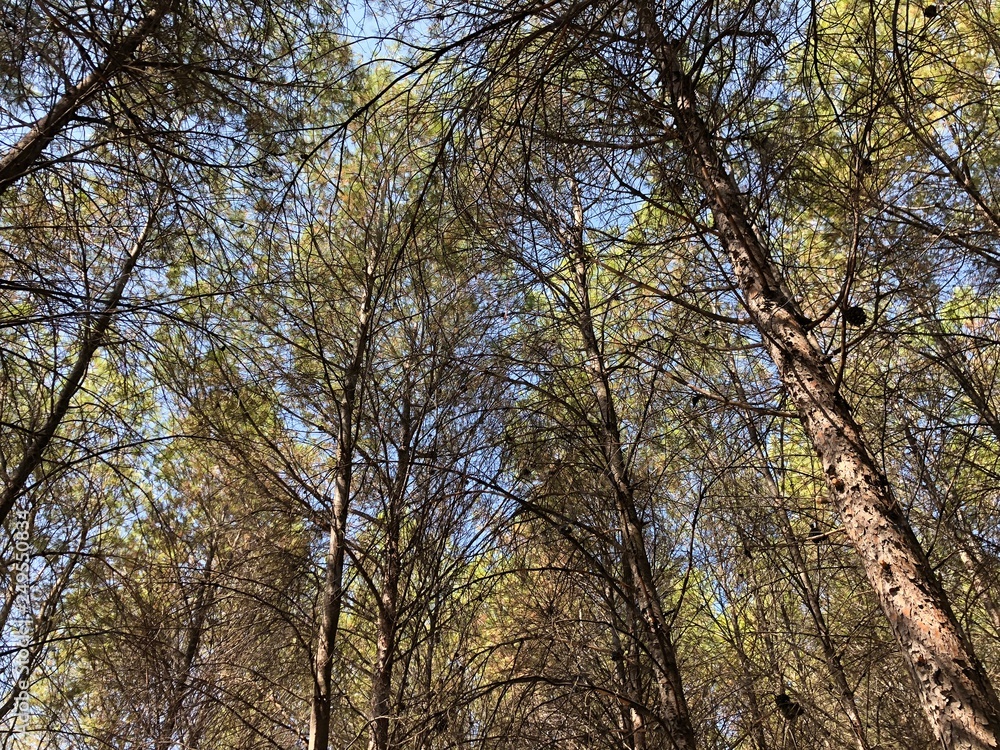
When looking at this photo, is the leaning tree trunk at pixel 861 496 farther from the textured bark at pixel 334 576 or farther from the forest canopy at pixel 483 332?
the textured bark at pixel 334 576

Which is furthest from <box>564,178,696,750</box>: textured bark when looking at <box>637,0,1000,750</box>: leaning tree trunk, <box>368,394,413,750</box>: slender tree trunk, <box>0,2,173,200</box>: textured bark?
<box>0,2,173,200</box>: textured bark

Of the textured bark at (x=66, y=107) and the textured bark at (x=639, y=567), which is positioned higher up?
the textured bark at (x=66, y=107)

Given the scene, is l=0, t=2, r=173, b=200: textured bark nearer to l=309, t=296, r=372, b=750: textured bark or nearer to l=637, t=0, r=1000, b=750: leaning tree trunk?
l=309, t=296, r=372, b=750: textured bark

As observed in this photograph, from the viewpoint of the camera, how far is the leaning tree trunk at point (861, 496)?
4.50 ft

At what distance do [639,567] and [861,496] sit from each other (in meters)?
1.08

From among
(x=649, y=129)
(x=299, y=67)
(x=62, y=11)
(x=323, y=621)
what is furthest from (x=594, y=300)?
(x=62, y=11)

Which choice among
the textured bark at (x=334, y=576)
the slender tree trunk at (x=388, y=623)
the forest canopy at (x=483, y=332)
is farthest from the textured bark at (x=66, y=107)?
the slender tree trunk at (x=388, y=623)

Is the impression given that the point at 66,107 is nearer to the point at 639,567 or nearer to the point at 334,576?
the point at 334,576

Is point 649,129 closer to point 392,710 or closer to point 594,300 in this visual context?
point 594,300

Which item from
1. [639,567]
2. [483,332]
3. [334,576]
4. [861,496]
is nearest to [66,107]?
[483,332]

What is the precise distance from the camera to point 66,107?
2.35 metres

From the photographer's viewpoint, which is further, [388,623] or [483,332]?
[483,332]

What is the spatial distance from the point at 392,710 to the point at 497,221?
2.15 metres

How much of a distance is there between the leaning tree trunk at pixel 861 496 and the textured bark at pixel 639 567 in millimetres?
652
